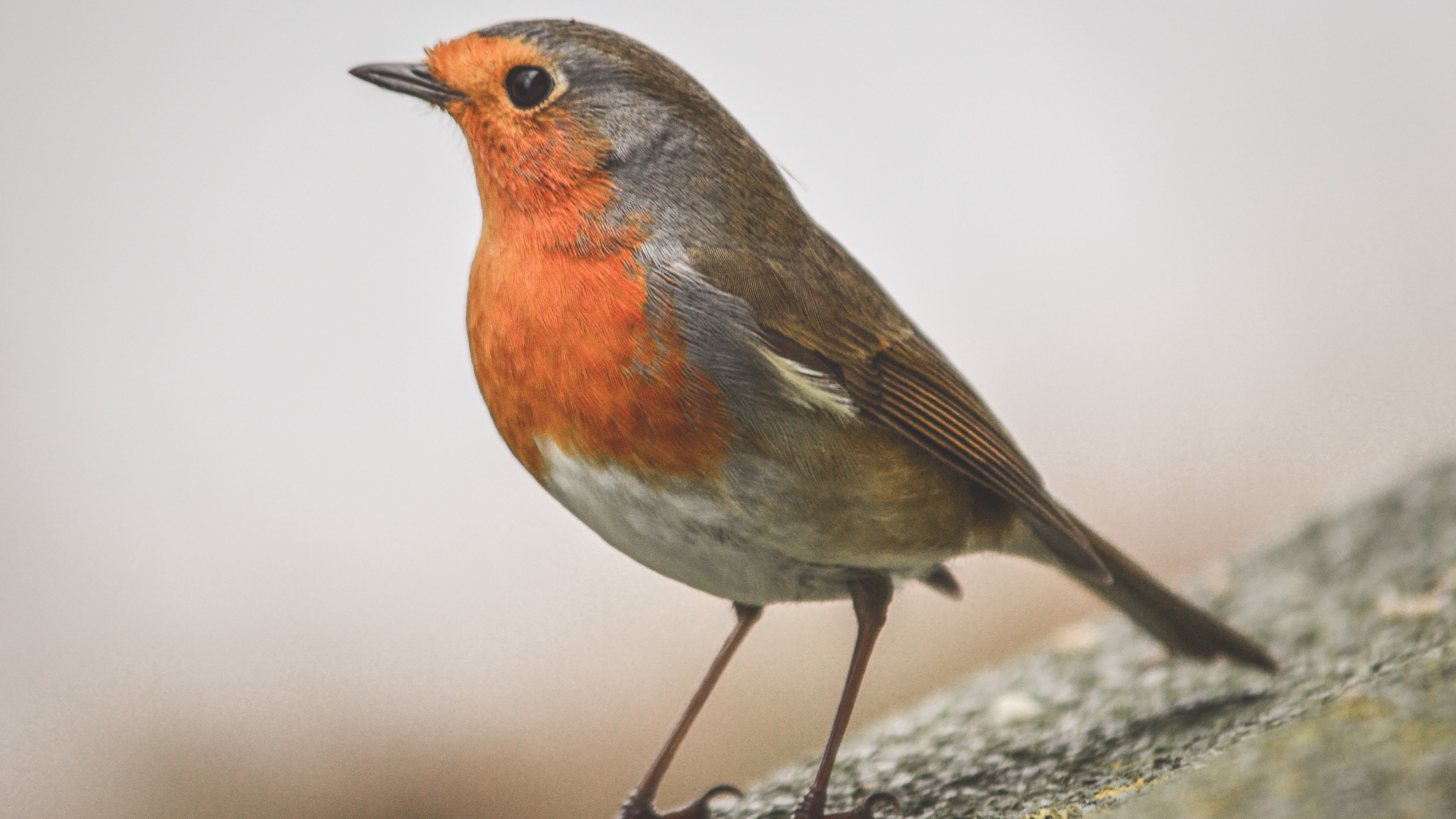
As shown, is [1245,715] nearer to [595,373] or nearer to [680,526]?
[680,526]

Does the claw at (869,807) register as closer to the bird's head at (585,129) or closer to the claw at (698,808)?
the claw at (698,808)

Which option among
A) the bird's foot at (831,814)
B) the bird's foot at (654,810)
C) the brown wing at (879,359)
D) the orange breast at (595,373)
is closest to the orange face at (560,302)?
the orange breast at (595,373)

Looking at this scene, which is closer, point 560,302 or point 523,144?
point 560,302

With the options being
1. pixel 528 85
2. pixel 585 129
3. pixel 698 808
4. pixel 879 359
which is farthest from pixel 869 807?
pixel 528 85

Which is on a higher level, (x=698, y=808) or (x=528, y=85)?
(x=528, y=85)

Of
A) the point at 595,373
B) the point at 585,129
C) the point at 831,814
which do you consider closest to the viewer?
the point at 595,373

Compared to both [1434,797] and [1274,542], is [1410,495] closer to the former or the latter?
[1274,542]

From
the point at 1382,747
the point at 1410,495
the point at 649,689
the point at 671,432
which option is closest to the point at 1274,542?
the point at 1410,495

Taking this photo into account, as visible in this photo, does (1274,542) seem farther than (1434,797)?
Yes
